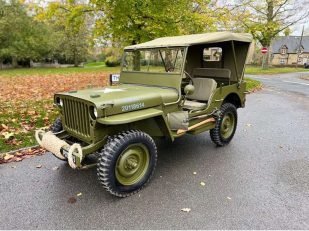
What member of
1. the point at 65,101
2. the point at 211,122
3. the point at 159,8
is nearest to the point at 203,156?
the point at 211,122

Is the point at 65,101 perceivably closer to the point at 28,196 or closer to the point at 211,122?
the point at 28,196

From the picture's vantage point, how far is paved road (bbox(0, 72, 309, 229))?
2910 millimetres

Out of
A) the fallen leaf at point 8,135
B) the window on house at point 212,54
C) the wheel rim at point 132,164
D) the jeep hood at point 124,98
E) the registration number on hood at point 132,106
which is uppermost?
the window on house at point 212,54

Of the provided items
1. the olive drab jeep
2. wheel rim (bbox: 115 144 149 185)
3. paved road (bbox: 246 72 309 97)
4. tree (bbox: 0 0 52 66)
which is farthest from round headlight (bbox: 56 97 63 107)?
tree (bbox: 0 0 52 66)

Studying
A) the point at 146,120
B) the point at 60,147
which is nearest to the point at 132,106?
the point at 146,120

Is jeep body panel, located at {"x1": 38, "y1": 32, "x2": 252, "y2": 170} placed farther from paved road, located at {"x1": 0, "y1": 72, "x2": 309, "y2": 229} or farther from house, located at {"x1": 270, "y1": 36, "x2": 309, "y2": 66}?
house, located at {"x1": 270, "y1": 36, "x2": 309, "y2": 66}

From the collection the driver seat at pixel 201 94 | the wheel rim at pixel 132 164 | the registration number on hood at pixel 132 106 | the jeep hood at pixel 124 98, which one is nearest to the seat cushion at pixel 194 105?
the driver seat at pixel 201 94

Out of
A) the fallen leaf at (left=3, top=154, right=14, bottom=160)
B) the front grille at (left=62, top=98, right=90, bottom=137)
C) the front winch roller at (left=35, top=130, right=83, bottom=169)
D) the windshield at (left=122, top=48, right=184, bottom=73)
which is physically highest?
the windshield at (left=122, top=48, right=184, bottom=73)

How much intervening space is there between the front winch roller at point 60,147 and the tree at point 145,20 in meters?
6.66

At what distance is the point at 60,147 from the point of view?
10.9 feet

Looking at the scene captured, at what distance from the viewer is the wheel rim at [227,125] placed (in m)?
5.13

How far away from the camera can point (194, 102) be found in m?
4.93

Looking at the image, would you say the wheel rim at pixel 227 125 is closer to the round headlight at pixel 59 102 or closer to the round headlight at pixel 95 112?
the round headlight at pixel 95 112

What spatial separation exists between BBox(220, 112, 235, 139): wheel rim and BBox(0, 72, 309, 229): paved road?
0.27 m
